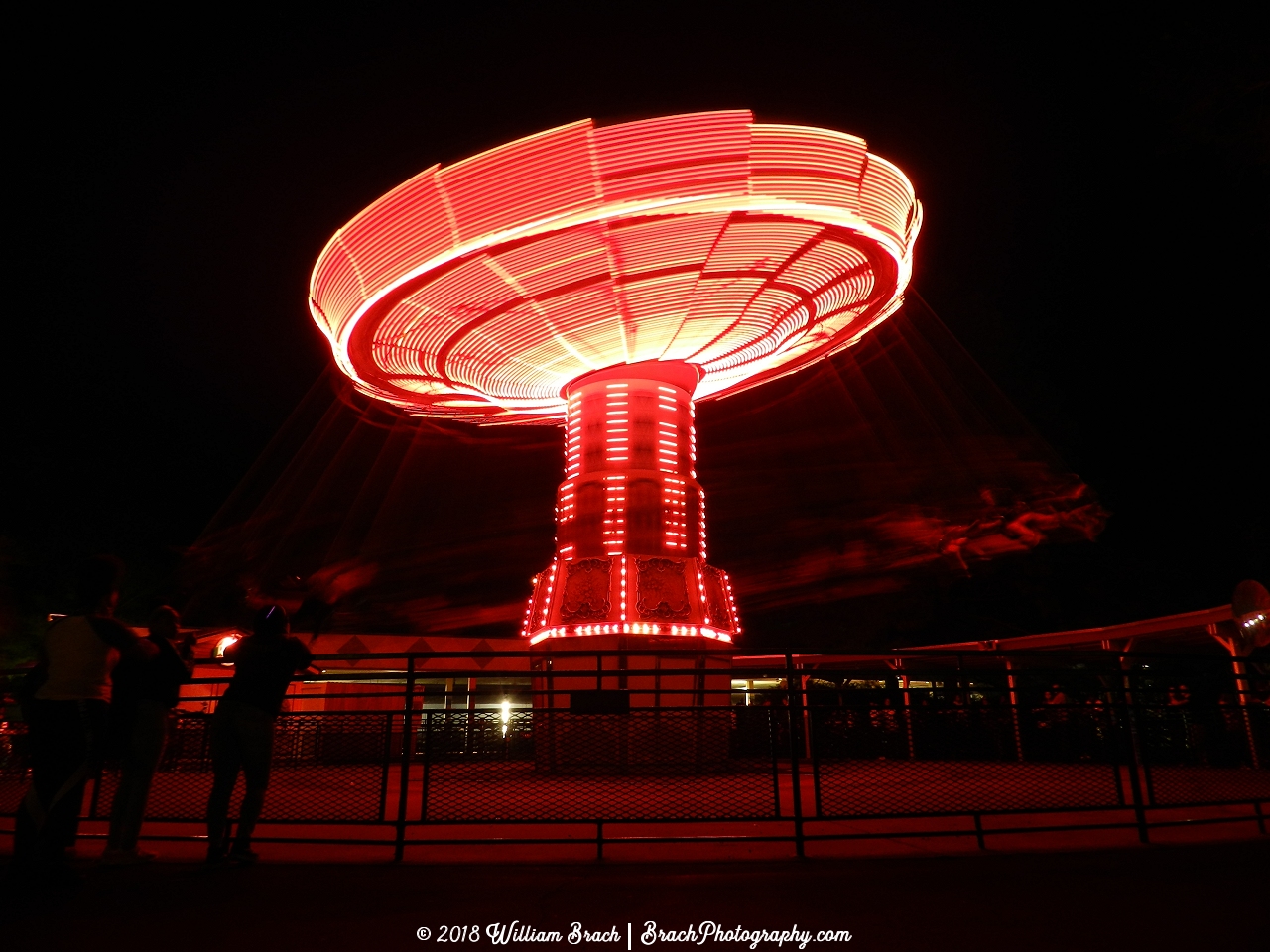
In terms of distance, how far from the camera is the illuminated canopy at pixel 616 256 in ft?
38.0

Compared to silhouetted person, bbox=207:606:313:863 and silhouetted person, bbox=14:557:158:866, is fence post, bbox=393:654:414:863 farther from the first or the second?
silhouetted person, bbox=14:557:158:866

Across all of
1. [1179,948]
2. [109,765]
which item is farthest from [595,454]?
[1179,948]

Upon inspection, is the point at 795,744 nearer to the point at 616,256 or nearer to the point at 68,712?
the point at 68,712

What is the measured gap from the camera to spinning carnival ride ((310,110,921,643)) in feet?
38.2

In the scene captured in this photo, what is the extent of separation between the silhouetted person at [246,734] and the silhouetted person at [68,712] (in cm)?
68

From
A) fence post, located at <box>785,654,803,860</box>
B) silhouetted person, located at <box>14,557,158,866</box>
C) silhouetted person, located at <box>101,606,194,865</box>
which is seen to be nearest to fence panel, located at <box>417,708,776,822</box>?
fence post, located at <box>785,654,803,860</box>

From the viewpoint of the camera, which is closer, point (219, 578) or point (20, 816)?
point (20, 816)

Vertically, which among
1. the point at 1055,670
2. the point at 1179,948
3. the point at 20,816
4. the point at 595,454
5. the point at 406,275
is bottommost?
the point at 1179,948

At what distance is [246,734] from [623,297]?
9.47 metres

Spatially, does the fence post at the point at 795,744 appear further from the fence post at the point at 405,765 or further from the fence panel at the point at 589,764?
the fence post at the point at 405,765

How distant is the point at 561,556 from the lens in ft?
52.6

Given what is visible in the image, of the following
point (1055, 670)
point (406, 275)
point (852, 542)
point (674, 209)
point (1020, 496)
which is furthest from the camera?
point (852, 542)

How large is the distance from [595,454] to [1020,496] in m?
15.9

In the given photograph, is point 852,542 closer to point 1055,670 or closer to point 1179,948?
point 1055,670
